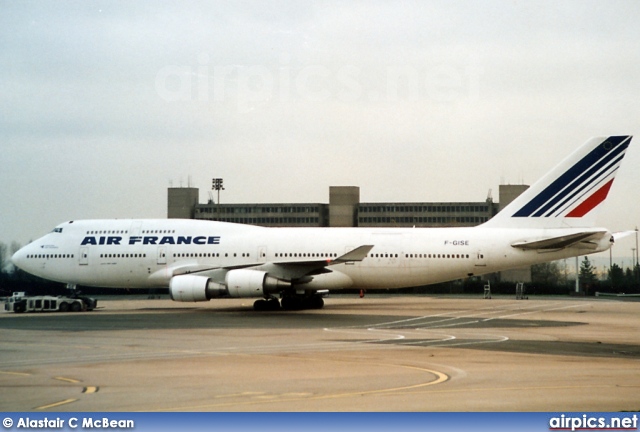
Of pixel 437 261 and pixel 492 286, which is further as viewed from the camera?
pixel 492 286

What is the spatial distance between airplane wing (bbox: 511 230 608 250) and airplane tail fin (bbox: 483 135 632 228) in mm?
1695

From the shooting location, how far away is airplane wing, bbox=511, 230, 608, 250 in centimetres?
3809

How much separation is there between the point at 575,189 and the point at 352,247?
11922 mm

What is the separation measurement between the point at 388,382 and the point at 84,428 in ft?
19.7

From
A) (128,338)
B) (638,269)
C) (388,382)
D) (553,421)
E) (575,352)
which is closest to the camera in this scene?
(553,421)

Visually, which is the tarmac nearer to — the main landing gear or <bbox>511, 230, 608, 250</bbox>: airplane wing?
<bbox>511, 230, 608, 250</bbox>: airplane wing

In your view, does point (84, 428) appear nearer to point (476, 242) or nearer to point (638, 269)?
point (476, 242)

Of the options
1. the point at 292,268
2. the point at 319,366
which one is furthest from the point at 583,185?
the point at 319,366

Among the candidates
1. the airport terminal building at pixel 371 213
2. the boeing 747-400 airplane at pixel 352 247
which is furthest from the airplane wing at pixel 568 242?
the airport terminal building at pixel 371 213

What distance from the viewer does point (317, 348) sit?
2078 centimetres

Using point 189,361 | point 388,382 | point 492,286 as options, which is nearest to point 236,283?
point 189,361

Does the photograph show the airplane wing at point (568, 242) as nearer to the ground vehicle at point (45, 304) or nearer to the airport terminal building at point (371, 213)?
the ground vehicle at point (45, 304)

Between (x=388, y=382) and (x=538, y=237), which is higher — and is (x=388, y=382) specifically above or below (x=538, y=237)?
below

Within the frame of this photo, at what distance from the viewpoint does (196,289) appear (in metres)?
37.7
